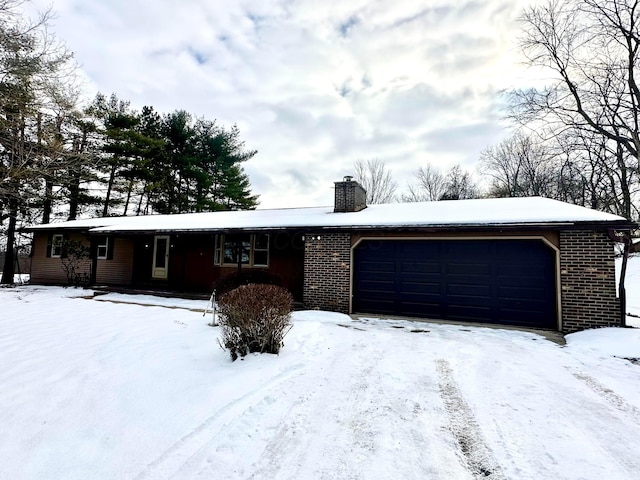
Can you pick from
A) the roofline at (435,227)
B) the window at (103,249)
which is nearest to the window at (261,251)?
the roofline at (435,227)

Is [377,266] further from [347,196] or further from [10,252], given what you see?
[10,252]

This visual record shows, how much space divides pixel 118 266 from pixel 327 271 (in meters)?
10.7

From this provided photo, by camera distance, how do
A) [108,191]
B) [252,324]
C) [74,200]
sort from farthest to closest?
1. [108,191]
2. [74,200]
3. [252,324]

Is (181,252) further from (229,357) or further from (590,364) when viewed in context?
(590,364)

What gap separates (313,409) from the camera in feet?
11.0

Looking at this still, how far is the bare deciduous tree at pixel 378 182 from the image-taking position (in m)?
28.3

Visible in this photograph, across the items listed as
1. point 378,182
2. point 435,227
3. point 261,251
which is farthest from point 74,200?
point 435,227

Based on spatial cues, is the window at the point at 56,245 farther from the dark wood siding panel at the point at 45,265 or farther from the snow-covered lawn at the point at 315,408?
the snow-covered lawn at the point at 315,408

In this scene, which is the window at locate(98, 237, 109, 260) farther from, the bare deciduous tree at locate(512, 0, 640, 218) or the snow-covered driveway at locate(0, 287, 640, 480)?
the bare deciduous tree at locate(512, 0, 640, 218)

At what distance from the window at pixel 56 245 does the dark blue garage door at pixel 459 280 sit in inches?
596

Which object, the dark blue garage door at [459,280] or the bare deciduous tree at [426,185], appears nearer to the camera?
the dark blue garage door at [459,280]

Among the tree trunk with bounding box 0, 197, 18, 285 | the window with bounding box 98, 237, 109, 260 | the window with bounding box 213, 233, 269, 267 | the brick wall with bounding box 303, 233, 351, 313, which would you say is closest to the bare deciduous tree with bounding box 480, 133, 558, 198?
the brick wall with bounding box 303, 233, 351, 313

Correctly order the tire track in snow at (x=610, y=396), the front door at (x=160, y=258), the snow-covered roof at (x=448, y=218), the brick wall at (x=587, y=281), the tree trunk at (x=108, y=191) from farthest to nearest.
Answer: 1. the tree trunk at (x=108, y=191)
2. the front door at (x=160, y=258)
3. the snow-covered roof at (x=448, y=218)
4. the brick wall at (x=587, y=281)
5. the tire track in snow at (x=610, y=396)

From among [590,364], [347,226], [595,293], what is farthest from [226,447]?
[595,293]
